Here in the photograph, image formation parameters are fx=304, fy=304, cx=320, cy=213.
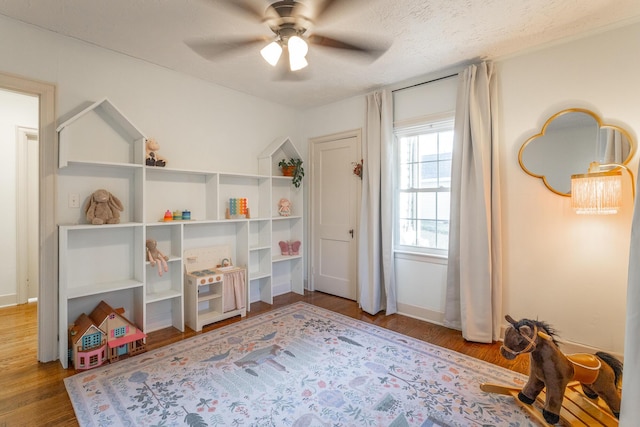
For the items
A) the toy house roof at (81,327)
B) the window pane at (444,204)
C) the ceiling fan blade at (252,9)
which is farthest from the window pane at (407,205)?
the toy house roof at (81,327)

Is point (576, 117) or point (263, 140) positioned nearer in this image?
point (576, 117)

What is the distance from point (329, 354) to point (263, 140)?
2675mm

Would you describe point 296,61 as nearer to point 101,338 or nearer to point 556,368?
point 556,368

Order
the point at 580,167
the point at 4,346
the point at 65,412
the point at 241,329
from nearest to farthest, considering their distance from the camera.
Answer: the point at 65,412 → the point at 580,167 → the point at 4,346 → the point at 241,329

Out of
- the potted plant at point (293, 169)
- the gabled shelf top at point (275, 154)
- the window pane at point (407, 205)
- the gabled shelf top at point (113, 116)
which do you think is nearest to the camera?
the gabled shelf top at point (113, 116)

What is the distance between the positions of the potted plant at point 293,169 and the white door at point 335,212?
0.87 feet

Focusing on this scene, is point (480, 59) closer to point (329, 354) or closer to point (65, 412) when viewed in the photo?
point (329, 354)

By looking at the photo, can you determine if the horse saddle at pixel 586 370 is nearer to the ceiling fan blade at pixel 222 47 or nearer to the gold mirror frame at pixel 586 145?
the gold mirror frame at pixel 586 145

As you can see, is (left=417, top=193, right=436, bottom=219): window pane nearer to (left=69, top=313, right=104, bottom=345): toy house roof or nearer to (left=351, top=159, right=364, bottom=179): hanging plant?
(left=351, top=159, right=364, bottom=179): hanging plant

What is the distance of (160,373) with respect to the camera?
7.26 ft

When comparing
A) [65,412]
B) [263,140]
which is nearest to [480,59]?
[263,140]

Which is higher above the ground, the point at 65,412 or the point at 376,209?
the point at 376,209

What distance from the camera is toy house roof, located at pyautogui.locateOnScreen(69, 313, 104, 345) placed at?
227cm

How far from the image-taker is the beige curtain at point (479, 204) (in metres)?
2.71
